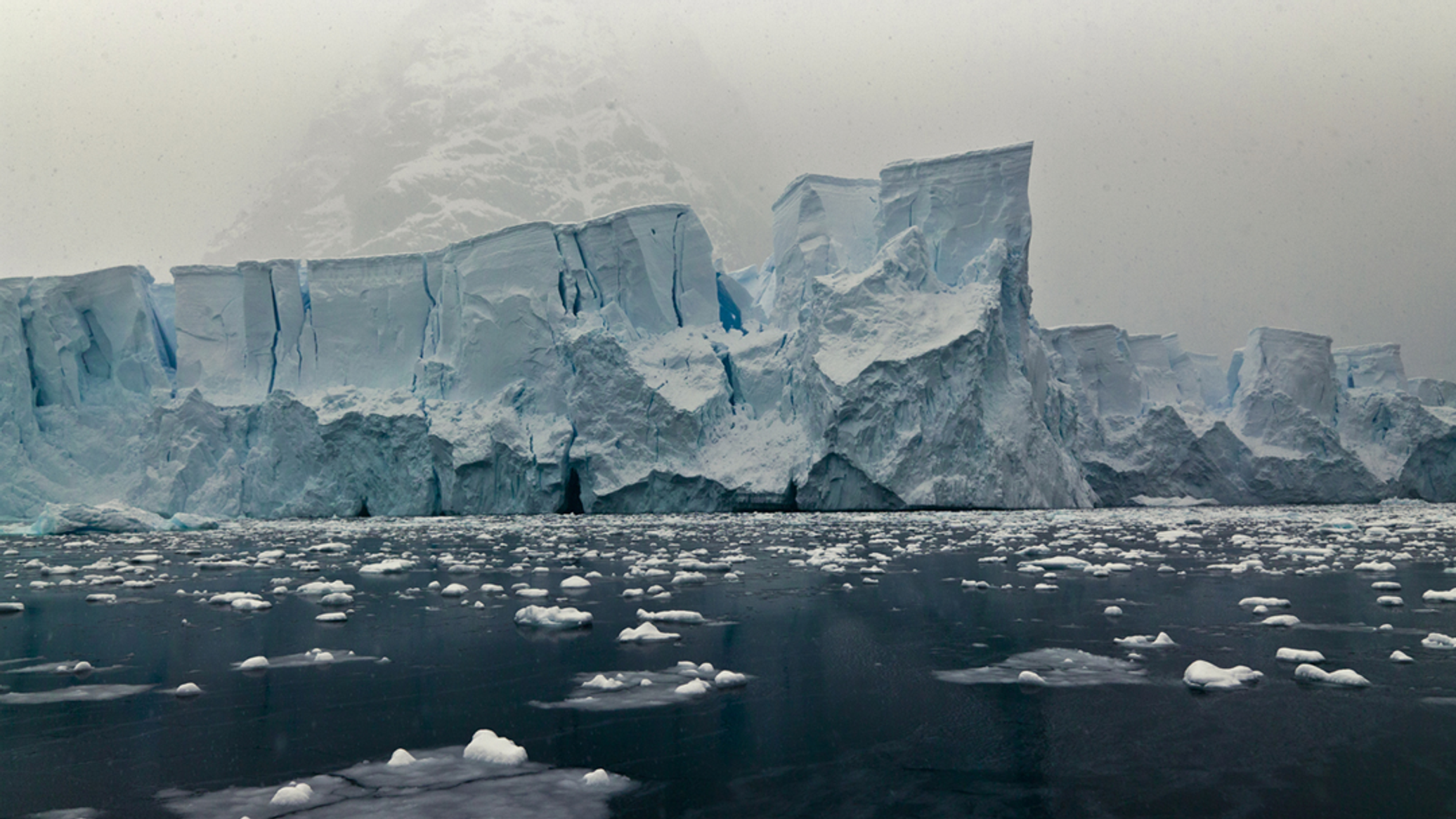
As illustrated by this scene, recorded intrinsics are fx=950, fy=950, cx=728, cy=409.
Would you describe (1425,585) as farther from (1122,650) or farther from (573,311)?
(573,311)

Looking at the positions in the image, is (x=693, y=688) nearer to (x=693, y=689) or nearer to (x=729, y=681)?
(x=693, y=689)

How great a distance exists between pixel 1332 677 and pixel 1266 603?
188cm

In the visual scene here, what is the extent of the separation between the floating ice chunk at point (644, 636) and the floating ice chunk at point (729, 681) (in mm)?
877

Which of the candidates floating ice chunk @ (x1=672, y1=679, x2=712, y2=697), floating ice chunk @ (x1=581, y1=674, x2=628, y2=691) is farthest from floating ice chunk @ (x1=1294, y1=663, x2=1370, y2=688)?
floating ice chunk @ (x1=581, y1=674, x2=628, y2=691)

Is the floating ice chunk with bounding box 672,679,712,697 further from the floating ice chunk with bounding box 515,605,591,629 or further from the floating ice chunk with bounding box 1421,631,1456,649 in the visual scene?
the floating ice chunk with bounding box 1421,631,1456,649

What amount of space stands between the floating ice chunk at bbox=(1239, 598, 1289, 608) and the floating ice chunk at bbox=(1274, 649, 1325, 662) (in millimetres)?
1372

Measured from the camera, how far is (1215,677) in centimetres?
322

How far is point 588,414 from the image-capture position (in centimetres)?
1825

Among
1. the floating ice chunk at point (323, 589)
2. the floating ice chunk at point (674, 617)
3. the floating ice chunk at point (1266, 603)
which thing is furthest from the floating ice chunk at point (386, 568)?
the floating ice chunk at point (1266, 603)

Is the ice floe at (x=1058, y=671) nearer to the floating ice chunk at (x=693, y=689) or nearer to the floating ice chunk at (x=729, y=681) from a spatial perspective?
the floating ice chunk at (x=729, y=681)

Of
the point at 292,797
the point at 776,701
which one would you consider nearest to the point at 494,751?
the point at 292,797

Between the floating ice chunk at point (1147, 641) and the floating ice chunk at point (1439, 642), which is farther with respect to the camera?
the floating ice chunk at point (1147, 641)

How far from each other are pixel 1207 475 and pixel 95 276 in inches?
1015

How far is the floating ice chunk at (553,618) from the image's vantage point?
182 inches
